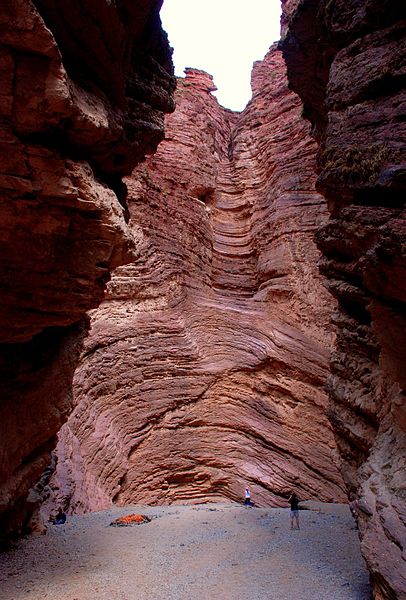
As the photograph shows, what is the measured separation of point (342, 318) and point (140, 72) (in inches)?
256

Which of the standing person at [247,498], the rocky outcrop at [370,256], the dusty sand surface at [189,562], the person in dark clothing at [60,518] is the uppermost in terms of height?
the rocky outcrop at [370,256]

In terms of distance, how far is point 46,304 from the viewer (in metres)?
8.12

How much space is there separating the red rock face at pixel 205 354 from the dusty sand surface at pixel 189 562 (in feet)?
12.3

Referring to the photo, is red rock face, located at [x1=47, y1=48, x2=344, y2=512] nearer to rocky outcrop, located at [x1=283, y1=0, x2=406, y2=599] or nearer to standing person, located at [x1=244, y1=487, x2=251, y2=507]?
standing person, located at [x1=244, y1=487, x2=251, y2=507]

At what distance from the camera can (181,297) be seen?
2098 centimetres

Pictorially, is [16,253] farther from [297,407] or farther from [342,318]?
[297,407]

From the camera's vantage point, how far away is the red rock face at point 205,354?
17.0m

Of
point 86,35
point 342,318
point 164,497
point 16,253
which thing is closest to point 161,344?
point 164,497

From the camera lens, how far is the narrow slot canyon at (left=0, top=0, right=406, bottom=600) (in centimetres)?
663

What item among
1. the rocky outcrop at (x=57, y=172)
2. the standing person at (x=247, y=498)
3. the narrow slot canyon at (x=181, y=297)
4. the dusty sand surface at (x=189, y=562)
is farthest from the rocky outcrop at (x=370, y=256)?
the standing person at (x=247, y=498)

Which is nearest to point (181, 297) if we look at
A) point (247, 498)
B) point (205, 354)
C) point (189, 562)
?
point (205, 354)

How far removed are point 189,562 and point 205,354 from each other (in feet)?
38.1

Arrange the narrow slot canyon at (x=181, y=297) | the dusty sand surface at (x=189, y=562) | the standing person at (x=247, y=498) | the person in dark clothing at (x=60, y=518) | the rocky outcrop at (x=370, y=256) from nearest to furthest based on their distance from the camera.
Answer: the rocky outcrop at (x=370, y=256) < the narrow slot canyon at (x=181, y=297) < the dusty sand surface at (x=189, y=562) < the person in dark clothing at (x=60, y=518) < the standing person at (x=247, y=498)

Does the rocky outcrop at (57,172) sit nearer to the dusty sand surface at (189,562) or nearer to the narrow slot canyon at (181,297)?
the narrow slot canyon at (181,297)
